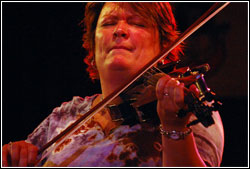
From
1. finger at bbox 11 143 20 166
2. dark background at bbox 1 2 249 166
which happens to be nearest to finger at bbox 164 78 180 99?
finger at bbox 11 143 20 166

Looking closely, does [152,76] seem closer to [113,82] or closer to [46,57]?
[113,82]

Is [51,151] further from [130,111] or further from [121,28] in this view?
[121,28]

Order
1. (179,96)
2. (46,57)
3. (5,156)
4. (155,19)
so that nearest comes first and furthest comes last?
1. (179,96)
2. (5,156)
3. (155,19)
4. (46,57)

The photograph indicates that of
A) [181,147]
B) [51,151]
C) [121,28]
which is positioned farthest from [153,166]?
[121,28]

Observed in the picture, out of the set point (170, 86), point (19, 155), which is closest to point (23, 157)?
point (19, 155)

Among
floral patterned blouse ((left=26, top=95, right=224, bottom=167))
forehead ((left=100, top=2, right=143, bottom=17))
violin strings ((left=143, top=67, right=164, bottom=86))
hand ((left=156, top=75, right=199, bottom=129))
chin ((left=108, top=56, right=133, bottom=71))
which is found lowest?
floral patterned blouse ((left=26, top=95, right=224, bottom=167))

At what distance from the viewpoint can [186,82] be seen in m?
0.79

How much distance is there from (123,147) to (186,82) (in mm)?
276

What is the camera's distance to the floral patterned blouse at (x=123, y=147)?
2.88ft

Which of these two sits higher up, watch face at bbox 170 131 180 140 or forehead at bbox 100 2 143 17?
forehead at bbox 100 2 143 17

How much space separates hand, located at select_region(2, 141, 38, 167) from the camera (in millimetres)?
970

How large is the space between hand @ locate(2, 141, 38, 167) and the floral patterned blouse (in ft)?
0.17

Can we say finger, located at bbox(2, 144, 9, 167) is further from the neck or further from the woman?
the neck

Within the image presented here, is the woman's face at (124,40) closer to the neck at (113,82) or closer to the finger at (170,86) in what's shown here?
the neck at (113,82)
